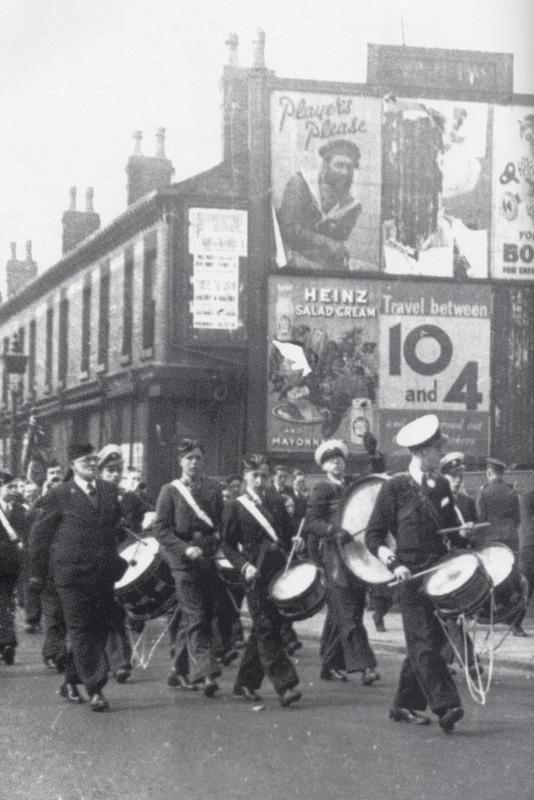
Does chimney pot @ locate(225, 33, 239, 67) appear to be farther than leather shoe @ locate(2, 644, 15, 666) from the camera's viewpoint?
Yes

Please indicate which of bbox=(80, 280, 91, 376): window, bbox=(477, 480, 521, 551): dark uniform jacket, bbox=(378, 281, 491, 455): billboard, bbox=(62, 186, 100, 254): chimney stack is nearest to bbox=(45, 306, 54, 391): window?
bbox=(62, 186, 100, 254): chimney stack

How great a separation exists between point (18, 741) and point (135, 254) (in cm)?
2451

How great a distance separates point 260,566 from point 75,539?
1.32 m

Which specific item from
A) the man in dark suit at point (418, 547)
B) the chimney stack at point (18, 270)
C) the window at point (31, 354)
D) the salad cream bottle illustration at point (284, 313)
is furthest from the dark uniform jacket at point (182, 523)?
the chimney stack at point (18, 270)

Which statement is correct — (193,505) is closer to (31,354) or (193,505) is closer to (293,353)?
(293,353)

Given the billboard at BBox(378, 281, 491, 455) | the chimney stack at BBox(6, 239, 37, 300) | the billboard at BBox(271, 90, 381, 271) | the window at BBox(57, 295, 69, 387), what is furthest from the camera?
the chimney stack at BBox(6, 239, 37, 300)

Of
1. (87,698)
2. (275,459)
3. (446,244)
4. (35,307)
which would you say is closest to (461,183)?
(446,244)

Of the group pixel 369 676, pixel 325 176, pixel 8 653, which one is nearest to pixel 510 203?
pixel 325 176

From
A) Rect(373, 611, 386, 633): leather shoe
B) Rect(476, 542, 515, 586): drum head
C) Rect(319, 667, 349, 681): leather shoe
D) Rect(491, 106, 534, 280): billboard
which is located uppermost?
Rect(491, 106, 534, 280): billboard

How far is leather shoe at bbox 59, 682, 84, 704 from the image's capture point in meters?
9.62

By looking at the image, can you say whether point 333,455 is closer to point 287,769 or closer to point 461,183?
point 287,769

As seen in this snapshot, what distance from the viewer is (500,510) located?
47.5 feet

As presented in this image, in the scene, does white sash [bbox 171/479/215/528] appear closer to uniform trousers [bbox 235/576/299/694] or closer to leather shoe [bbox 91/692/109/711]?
uniform trousers [bbox 235/576/299/694]

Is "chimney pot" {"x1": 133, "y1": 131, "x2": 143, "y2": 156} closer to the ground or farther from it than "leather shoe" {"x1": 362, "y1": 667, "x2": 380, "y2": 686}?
farther from it
